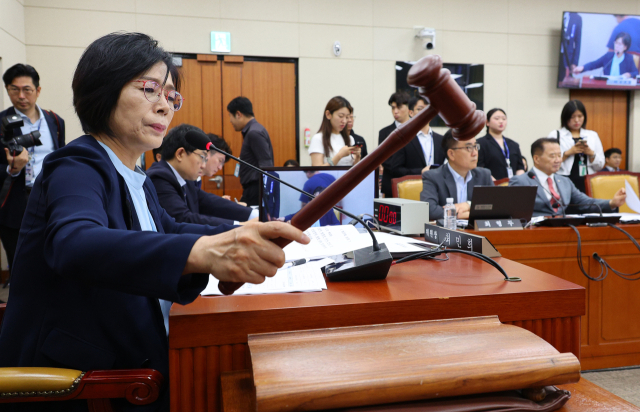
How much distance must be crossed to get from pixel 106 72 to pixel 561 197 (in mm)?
3195

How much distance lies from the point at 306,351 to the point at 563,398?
349mm

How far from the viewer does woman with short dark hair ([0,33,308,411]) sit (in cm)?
66

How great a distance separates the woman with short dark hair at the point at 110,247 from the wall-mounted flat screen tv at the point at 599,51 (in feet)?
20.1

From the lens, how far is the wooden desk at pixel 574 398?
0.65m

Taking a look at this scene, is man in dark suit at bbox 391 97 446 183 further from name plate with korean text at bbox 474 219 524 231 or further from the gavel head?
the gavel head

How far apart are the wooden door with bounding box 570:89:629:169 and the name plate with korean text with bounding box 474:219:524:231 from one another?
4907 millimetres

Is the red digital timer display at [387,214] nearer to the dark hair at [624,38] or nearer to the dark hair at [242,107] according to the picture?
the dark hair at [242,107]

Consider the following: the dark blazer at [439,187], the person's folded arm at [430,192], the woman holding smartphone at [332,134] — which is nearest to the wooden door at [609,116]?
the woman holding smartphone at [332,134]

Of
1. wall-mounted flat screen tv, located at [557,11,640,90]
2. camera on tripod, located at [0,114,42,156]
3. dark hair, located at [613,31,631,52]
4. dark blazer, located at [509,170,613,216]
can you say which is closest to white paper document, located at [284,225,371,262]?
dark blazer, located at [509,170,613,216]

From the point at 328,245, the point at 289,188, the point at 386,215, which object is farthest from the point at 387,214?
the point at 328,245

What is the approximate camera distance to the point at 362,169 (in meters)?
0.62

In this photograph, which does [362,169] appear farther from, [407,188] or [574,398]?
[407,188]

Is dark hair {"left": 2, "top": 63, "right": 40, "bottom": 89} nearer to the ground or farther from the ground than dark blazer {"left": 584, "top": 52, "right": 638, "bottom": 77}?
nearer to the ground

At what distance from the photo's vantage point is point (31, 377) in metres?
0.80
